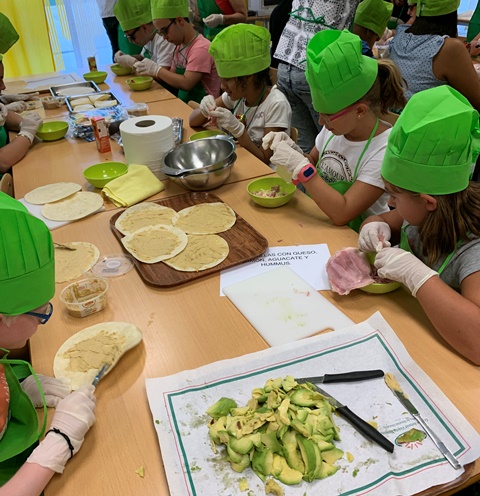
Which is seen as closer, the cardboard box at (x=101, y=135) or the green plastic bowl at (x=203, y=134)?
the cardboard box at (x=101, y=135)

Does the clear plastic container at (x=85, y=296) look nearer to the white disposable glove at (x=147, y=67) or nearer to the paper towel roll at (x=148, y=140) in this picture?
the paper towel roll at (x=148, y=140)

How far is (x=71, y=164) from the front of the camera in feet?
7.22

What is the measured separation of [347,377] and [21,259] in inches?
27.4

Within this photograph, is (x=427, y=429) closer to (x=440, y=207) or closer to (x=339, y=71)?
(x=440, y=207)

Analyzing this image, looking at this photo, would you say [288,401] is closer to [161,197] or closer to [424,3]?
[161,197]

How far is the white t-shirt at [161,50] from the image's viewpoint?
344 centimetres

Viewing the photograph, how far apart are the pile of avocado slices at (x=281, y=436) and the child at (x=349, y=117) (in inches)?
32.2

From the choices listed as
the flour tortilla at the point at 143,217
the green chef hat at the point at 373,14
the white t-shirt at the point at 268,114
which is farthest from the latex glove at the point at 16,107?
the green chef hat at the point at 373,14

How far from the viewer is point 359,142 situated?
1.67m

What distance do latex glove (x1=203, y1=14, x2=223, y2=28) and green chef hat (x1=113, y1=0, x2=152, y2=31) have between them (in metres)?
0.70

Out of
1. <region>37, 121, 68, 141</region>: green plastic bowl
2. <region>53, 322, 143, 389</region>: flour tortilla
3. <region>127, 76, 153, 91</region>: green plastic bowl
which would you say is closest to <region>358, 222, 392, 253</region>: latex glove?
<region>53, 322, 143, 389</region>: flour tortilla

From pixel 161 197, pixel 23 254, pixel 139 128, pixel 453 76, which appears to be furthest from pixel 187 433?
pixel 453 76

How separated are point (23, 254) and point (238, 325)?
0.54 m

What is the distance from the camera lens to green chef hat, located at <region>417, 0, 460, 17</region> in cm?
240
